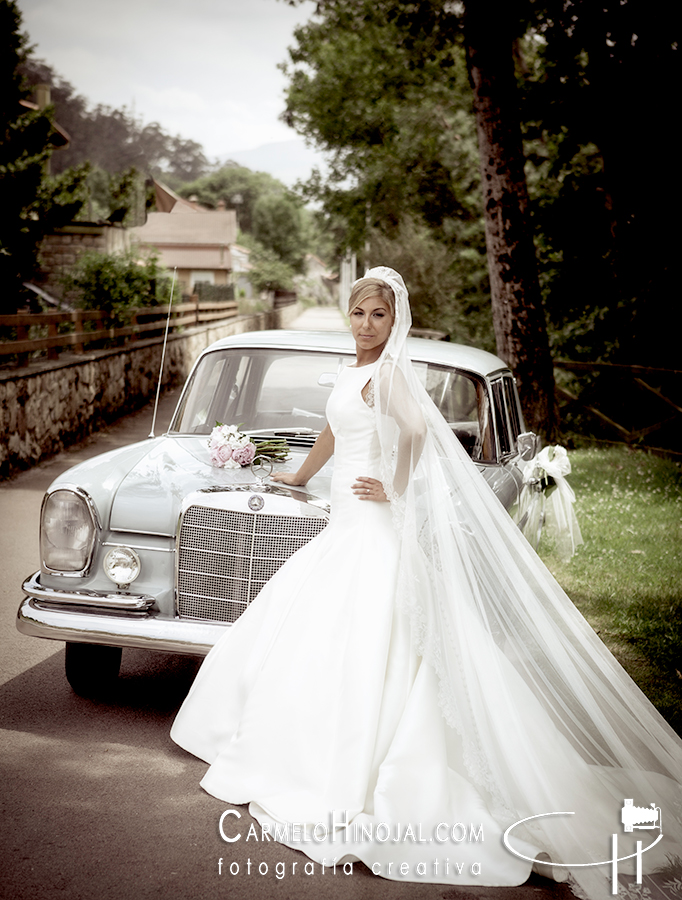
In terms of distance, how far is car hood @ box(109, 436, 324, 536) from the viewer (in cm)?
402

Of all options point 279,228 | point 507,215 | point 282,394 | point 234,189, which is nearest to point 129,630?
point 282,394

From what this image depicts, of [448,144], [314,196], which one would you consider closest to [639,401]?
[448,144]

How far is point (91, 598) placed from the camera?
3.95 m

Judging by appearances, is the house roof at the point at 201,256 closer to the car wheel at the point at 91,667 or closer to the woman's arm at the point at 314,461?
the car wheel at the point at 91,667

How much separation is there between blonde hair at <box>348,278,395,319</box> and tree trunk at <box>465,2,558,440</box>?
25.4ft

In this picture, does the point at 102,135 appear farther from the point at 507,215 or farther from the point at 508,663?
the point at 508,663

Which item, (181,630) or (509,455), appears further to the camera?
(509,455)

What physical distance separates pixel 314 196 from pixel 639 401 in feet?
62.2

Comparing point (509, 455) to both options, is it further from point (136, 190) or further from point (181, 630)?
point (136, 190)

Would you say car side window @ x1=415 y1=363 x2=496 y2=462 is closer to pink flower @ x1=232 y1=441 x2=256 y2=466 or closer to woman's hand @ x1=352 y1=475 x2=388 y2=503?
pink flower @ x1=232 y1=441 x2=256 y2=466

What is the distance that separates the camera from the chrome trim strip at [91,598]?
3914mm

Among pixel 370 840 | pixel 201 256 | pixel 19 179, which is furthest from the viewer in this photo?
pixel 201 256

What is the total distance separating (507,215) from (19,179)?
1449 centimetres

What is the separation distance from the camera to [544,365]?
38.1 ft
